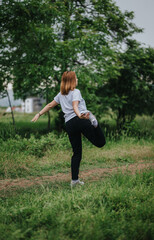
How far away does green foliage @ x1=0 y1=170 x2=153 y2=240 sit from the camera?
2.34 metres

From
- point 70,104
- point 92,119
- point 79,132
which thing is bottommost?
point 79,132

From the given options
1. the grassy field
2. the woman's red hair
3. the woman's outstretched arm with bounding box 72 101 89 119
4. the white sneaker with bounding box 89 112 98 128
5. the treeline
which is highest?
the treeline

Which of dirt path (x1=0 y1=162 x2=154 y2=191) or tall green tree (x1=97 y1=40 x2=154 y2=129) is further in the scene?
tall green tree (x1=97 y1=40 x2=154 y2=129)

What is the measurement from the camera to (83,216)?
2.57 meters

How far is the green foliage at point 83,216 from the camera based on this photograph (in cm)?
234

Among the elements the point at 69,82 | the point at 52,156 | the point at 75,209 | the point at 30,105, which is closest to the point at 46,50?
the point at 52,156

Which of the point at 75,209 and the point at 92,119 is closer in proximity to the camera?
the point at 75,209

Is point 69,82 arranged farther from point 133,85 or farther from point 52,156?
point 133,85

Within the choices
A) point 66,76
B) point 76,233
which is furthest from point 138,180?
point 66,76

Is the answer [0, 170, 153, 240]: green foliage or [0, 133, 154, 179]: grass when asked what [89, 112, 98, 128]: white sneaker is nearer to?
[0, 170, 153, 240]: green foliage

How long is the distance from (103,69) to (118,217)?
22.0 feet

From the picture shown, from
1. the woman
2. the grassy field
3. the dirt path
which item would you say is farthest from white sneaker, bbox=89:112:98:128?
the dirt path

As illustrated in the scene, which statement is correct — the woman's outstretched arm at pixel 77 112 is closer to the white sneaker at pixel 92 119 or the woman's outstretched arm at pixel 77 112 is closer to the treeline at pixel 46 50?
the white sneaker at pixel 92 119

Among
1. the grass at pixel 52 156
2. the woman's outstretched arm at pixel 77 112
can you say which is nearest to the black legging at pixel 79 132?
the woman's outstretched arm at pixel 77 112
